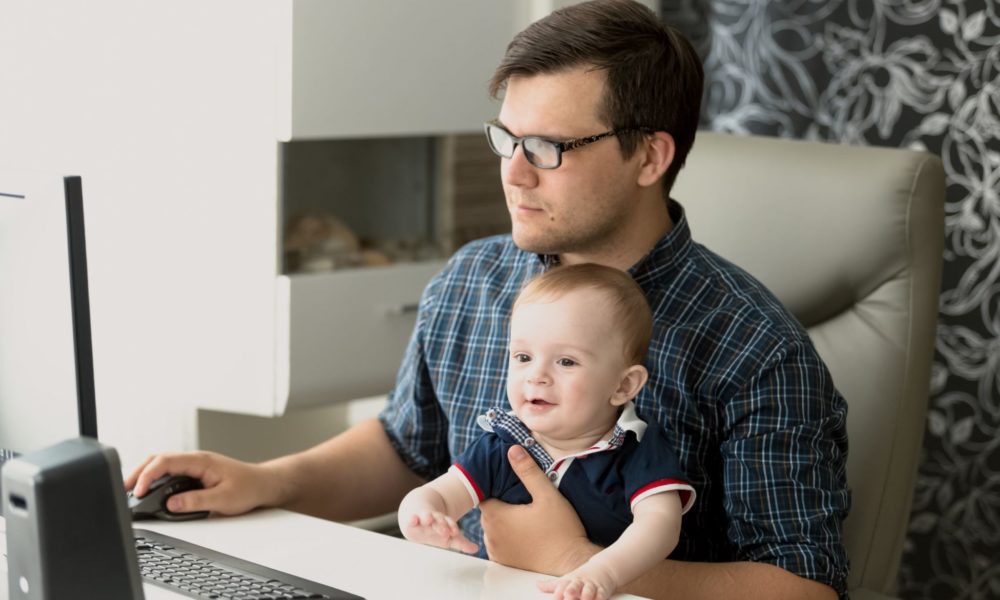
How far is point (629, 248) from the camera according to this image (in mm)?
1681

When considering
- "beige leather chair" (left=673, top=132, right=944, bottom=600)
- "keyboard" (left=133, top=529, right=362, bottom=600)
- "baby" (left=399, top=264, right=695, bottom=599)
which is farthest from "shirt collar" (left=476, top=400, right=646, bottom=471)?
"beige leather chair" (left=673, top=132, right=944, bottom=600)

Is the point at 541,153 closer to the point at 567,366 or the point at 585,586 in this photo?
the point at 567,366

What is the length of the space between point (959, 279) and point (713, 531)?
1.11 meters

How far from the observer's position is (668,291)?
1640 millimetres

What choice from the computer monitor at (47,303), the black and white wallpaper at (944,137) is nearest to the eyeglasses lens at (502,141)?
the computer monitor at (47,303)

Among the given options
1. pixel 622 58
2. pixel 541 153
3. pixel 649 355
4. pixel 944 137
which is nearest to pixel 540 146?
pixel 541 153

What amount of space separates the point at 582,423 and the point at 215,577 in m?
0.40

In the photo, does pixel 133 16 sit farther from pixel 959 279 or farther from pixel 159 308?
pixel 959 279

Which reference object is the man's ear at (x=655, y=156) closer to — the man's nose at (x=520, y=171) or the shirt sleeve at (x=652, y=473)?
the man's nose at (x=520, y=171)

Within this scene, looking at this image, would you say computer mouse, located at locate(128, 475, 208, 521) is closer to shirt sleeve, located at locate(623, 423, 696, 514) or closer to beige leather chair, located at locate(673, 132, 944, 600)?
shirt sleeve, located at locate(623, 423, 696, 514)

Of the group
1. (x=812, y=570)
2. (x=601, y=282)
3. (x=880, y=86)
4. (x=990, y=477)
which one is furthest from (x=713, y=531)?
(x=880, y=86)

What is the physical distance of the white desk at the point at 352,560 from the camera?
51.1 inches

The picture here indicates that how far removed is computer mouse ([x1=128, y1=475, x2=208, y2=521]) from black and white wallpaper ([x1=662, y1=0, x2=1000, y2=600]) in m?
1.57

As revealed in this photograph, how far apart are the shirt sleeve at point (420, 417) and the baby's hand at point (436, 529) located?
57 cm
